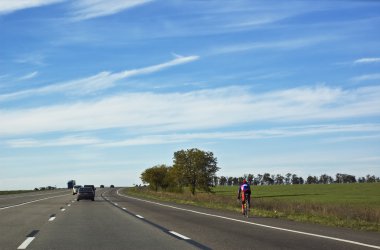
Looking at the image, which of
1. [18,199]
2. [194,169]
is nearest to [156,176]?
[194,169]

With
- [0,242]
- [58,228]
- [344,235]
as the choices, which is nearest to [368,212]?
[344,235]

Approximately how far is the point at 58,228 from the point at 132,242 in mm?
5223

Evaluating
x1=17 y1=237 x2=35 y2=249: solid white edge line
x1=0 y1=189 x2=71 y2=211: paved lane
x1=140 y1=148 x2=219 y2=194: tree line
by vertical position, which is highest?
x1=140 y1=148 x2=219 y2=194: tree line

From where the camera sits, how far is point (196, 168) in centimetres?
9512

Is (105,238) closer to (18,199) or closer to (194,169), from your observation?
(18,199)

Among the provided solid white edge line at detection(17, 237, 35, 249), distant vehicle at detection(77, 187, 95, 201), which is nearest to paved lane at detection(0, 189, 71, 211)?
distant vehicle at detection(77, 187, 95, 201)

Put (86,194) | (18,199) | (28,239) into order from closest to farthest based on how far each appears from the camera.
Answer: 1. (28,239)
2. (86,194)
3. (18,199)

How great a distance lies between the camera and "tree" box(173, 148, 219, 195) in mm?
94062

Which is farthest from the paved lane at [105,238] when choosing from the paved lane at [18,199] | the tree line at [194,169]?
the tree line at [194,169]

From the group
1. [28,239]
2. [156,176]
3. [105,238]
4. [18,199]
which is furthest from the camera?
[156,176]

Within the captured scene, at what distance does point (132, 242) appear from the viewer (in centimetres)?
1312

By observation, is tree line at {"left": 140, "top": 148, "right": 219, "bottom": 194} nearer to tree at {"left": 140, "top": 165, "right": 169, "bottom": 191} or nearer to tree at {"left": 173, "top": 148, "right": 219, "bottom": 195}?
tree at {"left": 173, "top": 148, "right": 219, "bottom": 195}

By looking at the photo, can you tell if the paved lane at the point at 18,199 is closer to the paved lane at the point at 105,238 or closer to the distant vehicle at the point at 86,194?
the distant vehicle at the point at 86,194

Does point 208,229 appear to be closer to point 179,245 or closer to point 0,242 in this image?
point 179,245
